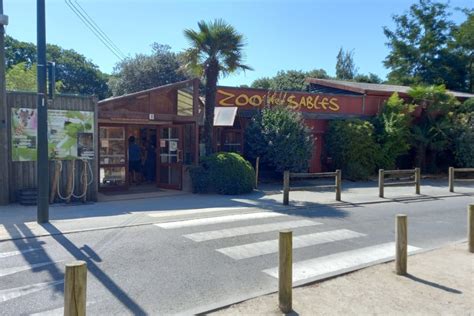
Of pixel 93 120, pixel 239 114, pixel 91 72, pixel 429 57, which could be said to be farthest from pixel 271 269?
pixel 91 72

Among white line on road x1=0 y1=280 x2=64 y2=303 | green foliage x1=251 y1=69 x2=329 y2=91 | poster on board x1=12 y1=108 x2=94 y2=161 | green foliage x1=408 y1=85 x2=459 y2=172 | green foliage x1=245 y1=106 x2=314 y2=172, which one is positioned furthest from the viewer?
green foliage x1=251 y1=69 x2=329 y2=91

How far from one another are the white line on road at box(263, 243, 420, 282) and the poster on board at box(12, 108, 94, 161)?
7584mm

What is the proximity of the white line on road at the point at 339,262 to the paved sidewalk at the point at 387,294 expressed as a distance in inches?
12.8

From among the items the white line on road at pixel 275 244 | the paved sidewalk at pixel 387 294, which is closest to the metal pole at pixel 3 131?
the white line on road at pixel 275 244

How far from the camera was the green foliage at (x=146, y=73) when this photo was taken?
3522 cm

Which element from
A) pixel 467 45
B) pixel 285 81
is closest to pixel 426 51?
pixel 467 45

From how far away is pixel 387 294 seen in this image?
202 inches

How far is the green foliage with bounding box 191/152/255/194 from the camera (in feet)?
44.8

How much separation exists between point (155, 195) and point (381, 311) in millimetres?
9730

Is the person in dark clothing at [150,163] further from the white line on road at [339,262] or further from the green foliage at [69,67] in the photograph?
the green foliage at [69,67]

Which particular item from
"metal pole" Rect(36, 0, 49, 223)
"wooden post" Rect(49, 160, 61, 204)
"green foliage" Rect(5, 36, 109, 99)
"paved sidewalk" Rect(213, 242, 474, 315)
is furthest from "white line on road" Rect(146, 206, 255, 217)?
"green foliage" Rect(5, 36, 109, 99)

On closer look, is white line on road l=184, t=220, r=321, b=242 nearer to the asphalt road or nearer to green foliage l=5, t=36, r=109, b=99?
the asphalt road

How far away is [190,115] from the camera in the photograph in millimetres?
14289

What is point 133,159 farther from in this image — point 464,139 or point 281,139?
point 464,139
